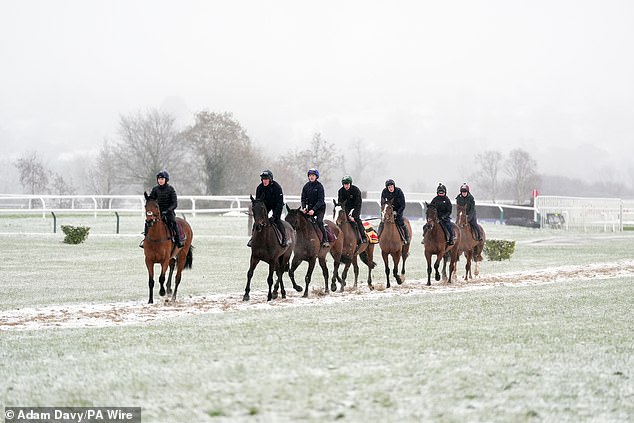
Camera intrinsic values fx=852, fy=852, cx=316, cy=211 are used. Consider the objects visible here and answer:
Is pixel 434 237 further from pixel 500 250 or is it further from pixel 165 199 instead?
pixel 500 250

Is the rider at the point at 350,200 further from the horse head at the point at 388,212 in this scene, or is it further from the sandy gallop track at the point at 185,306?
the sandy gallop track at the point at 185,306

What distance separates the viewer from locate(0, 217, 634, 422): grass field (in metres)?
7.05

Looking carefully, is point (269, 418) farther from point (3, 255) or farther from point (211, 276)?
point (3, 255)

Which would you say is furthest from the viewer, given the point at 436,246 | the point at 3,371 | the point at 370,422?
the point at 436,246

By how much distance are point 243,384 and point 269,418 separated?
1.07 metres

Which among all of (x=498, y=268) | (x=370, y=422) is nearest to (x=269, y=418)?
(x=370, y=422)

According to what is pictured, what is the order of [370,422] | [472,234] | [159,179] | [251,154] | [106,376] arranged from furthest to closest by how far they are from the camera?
[251,154] → [472,234] → [159,179] → [106,376] → [370,422]

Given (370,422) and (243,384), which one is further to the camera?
(243,384)

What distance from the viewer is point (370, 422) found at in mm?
6551

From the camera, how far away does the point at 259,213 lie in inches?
640

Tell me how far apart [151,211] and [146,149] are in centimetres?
5788

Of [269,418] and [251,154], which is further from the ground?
[251,154]

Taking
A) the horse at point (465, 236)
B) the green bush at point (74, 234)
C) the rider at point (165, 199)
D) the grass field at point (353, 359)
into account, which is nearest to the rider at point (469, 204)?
the horse at point (465, 236)

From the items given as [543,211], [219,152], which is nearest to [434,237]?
[543,211]
